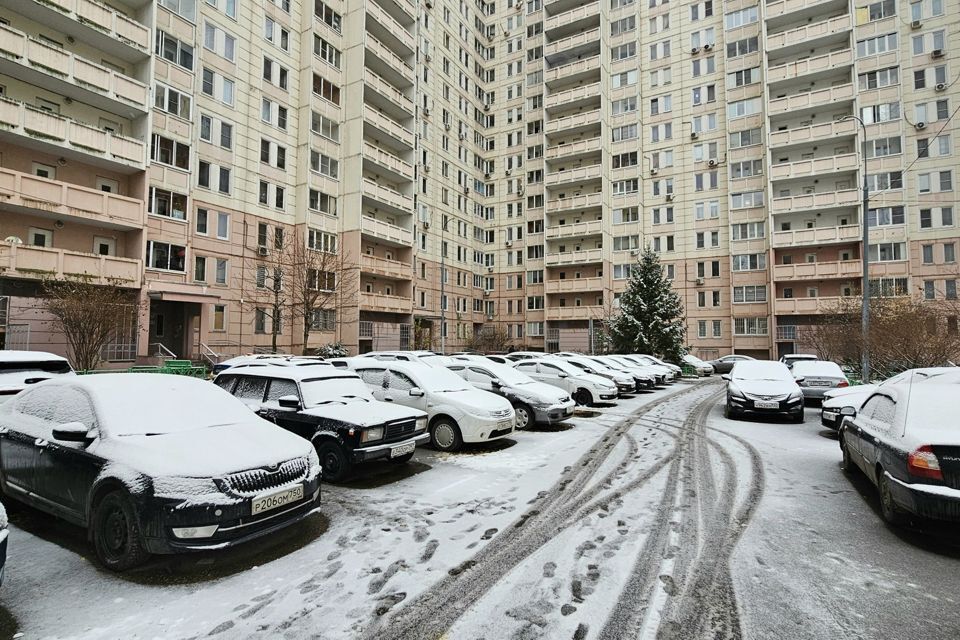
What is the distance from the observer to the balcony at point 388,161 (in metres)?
32.1

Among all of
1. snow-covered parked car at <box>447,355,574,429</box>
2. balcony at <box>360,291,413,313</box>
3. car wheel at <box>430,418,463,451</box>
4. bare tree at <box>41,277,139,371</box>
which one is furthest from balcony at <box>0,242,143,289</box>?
car wheel at <box>430,418,463,451</box>

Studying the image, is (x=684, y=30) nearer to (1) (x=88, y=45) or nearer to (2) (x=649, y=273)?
(2) (x=649, y=273)

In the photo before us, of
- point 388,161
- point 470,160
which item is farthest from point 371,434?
point 470,160

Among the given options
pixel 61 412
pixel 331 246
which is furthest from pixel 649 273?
pixel 61 412

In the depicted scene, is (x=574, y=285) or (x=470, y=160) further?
(x=470, y=160)

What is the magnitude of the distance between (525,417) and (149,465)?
8.47 m

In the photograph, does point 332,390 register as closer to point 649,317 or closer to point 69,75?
point 69,75

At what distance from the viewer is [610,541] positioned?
15.6ft

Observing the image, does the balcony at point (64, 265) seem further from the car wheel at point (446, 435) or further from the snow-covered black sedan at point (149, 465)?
the car wheel at point (446, 435)

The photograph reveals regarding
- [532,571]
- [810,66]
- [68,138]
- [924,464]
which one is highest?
[810,66]

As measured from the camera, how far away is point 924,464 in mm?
4547

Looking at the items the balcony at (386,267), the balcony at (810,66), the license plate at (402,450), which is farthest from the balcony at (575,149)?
the license plate at (402,450)

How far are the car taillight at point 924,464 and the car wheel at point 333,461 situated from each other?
6.52 meters

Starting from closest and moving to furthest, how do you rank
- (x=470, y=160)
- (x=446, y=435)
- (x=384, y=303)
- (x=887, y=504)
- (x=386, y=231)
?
(x=887, y=504) < (x=446, y=435) < (x=384, y=303) < (x=386, y=231) < (x=470, y=160)
